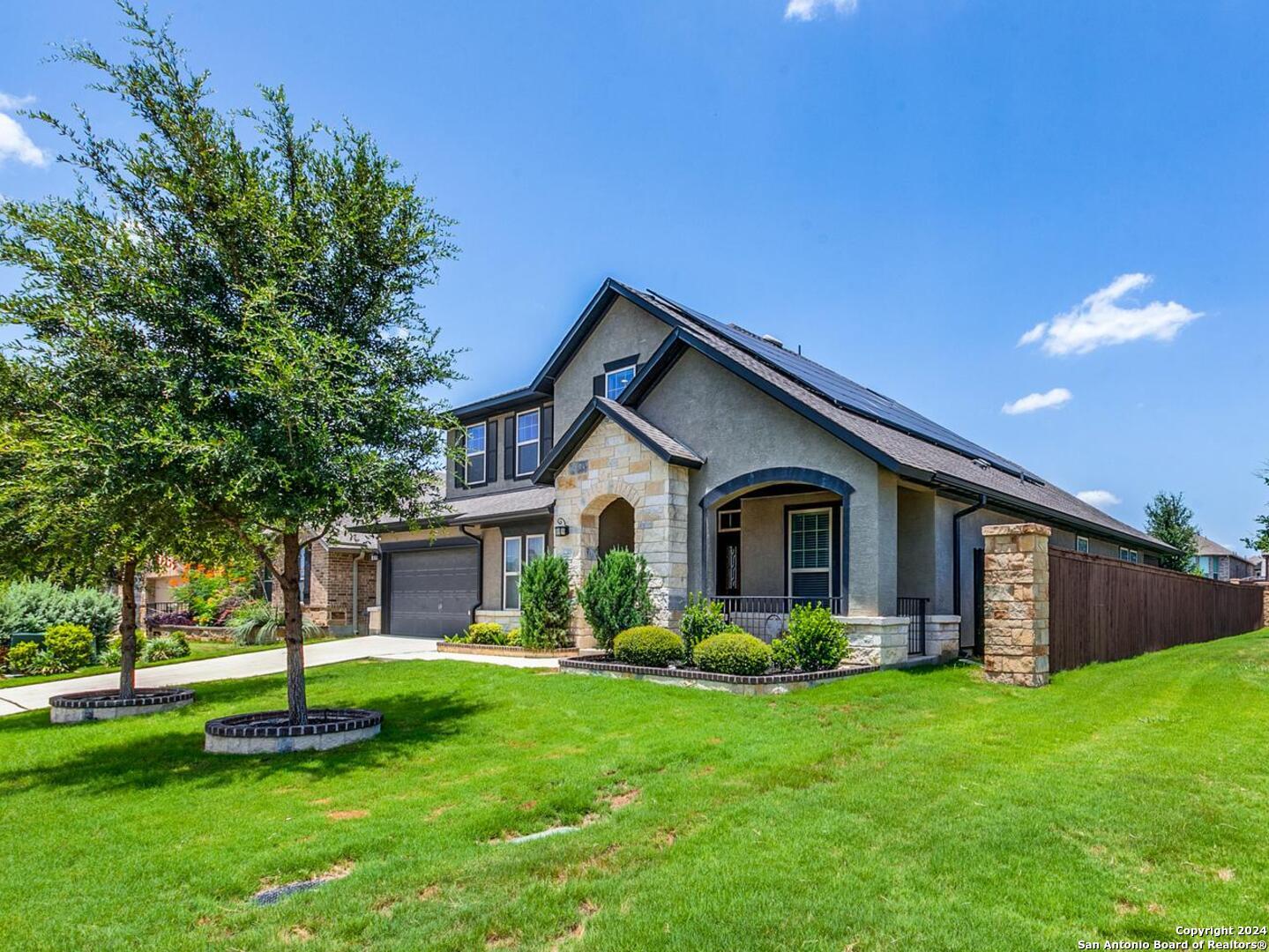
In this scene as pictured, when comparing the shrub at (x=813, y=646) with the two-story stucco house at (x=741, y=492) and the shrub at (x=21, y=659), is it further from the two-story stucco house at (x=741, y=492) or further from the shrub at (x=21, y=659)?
the shrub at (x=21, y=659)

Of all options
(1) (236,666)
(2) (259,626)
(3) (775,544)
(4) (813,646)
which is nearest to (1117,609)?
(3) (775,544)

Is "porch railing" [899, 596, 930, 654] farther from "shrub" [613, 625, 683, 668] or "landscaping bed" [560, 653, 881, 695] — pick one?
"shrub" [613, 625, 683, 668]

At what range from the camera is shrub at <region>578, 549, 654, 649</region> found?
13711 mm

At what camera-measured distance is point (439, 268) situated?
9656mm

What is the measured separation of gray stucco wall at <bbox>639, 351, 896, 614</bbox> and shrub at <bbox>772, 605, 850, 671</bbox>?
0.73 metres

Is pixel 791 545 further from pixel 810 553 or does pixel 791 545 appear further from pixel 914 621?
pixel 914 621

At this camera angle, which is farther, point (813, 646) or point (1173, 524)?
point (1173, 524)

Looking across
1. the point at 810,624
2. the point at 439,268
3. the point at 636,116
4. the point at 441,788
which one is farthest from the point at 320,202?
the point at 810,624

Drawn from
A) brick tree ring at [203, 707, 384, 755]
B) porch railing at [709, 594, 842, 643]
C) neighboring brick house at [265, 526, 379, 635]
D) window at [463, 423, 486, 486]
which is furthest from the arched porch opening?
neighboring brick house at [265, 526, 379, 635]

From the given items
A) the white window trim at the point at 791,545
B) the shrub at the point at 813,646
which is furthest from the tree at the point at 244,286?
the white window trim at the point at 791,545

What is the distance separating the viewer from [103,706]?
34.6 feet

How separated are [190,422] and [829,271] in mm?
13540

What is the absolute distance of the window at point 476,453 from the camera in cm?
2238

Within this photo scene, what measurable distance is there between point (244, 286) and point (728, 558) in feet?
38.9
